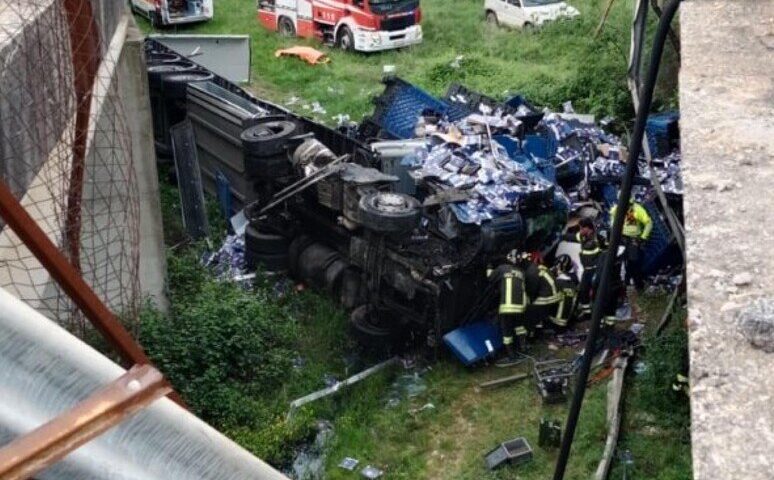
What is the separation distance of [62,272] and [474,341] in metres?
7.15

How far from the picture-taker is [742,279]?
13.4ft

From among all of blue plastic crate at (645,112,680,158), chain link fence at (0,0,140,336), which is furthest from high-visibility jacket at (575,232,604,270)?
chain link fence at (0,0,140,336)

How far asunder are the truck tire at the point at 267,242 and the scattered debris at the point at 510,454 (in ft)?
12.0

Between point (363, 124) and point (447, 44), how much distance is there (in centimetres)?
931

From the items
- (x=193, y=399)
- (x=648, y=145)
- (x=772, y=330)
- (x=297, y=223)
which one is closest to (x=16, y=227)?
(x=772, y=330)

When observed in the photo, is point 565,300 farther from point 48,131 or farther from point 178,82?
point 178,82

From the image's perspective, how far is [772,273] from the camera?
13.6 feet

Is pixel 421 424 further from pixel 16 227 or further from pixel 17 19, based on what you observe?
pixel 16 227

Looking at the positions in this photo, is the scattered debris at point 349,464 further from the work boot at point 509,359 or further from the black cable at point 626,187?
the black cable at point 626,187

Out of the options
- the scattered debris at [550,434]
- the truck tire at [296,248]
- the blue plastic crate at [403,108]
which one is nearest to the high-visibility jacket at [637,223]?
the blue plastic crate at [403,108]

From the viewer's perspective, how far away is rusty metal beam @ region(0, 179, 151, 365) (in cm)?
230

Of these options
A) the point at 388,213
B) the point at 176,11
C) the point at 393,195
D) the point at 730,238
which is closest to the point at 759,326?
the point at 730,238

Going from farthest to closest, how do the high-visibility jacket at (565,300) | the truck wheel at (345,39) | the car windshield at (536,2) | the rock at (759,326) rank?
the car windshield at (536,2)
the truck wheel at (345,39)
the high-visibility jacket at (565,300)
the rock at (759,326)

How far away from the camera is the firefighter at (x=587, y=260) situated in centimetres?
957
